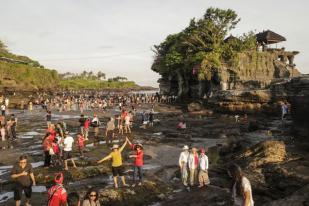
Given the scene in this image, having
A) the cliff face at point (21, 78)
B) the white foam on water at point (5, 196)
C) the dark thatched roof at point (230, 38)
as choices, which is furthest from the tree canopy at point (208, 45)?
the white foam on water at point (5, 196)

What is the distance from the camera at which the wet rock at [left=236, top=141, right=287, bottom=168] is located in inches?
608

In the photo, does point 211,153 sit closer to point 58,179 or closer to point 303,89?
point 303,89

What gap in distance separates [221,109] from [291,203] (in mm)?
35531

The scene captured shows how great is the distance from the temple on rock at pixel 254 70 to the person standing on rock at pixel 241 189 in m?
43.2

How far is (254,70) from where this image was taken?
5656 cm

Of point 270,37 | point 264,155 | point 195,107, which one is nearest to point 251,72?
point 270,37

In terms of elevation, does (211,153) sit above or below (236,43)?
below

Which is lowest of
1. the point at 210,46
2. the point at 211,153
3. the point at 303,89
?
the point at 211,153

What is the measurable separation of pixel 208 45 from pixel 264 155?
4335 centimetres

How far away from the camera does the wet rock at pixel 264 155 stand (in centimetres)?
1546

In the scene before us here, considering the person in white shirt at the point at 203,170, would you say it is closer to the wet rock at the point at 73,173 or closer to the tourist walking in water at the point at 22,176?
the wet rock at the point at 73,173

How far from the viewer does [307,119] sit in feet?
73.5

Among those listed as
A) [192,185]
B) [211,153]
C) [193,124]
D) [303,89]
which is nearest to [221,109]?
[193,124]

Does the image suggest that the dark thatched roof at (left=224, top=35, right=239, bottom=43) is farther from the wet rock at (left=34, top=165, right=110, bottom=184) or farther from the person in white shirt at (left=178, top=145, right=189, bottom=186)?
the person in white shirt at (left=178, top=145, right=189, bottom=186)
